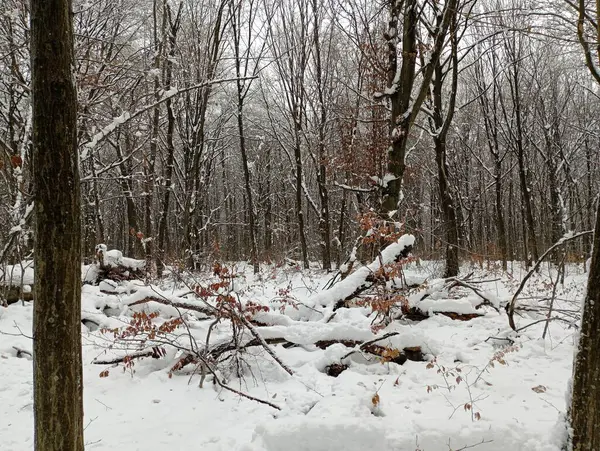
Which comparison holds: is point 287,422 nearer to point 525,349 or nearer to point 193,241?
point 525,349

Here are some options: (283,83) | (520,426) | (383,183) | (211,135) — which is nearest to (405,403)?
(520,426)

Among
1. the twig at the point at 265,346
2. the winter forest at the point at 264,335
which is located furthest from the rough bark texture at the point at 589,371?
the twig at the point at 265,346

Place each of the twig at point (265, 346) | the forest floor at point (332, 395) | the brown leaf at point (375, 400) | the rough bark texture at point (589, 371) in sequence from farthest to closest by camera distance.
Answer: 1. the twig at point (265, 346)
2. the brown leaf at point (375, 400)
3. the forest floor at point (332, 395)
4. the rough bark texture at point (589, 371)

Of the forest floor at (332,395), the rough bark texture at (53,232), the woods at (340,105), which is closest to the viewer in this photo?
the rough bark texture at (53,232)

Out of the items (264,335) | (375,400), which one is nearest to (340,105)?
(264,335)

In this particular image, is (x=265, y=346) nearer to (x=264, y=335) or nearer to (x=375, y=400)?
(x=264, y=335)

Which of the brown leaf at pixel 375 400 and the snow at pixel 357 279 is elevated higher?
the snow at pixel 357 279

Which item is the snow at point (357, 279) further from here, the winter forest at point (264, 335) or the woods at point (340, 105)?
the woods at point (340, 105)

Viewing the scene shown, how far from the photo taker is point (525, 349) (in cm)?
482

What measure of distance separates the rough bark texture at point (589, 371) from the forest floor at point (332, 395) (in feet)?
0.80

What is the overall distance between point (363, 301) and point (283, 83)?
12.4m

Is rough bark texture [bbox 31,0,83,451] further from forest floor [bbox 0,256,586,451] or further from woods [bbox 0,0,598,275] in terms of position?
woods [bbox 0,0,598,275]

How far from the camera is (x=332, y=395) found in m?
3.67

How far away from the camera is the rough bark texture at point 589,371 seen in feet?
7.80
